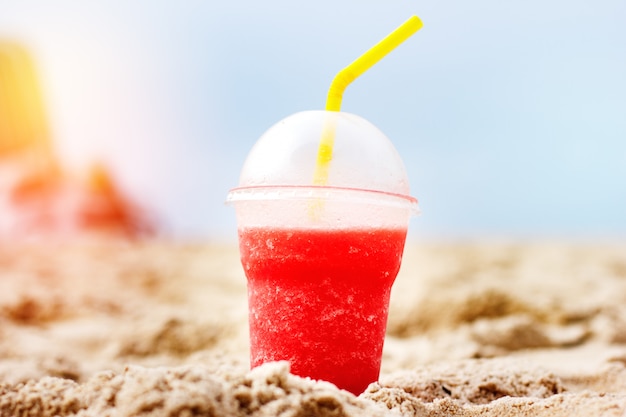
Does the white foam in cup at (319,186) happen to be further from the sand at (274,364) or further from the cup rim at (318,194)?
the sand at (274,364)

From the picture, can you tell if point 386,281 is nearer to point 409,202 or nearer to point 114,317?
point 409,202

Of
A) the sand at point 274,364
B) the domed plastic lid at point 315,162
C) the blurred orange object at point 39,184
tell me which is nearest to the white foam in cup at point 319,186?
A: the domed plastic lid at point 315,162

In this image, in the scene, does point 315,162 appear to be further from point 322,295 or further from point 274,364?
point 274,364

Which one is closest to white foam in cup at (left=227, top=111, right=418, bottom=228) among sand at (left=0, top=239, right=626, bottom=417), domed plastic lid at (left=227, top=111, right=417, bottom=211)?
domed plastic lid at (left=227, top=111, right=417, bottom=211)

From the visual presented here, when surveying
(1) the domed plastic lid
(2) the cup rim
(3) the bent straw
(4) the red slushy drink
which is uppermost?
(3) the bent straw

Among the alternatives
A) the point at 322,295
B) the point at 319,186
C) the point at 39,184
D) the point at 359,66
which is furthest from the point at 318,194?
the point at 39,184

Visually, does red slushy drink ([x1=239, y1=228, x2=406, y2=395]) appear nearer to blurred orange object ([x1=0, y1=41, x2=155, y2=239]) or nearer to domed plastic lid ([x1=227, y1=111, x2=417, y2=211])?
domed plastic lid ([x1=227, y1=111, x2=417, y2=211])
